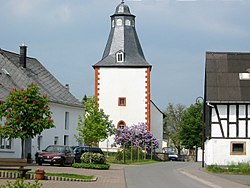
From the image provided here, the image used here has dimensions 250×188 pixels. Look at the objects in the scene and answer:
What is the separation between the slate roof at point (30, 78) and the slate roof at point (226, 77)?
15.9 metres

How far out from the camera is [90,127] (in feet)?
195

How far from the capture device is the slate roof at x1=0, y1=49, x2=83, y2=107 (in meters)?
51.7

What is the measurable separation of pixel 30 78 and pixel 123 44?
25.5 metres

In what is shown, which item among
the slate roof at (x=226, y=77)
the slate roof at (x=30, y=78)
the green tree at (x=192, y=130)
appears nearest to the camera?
the slate roof at (x=226, y=77)

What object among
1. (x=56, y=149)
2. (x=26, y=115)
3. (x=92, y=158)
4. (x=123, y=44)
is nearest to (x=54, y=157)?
(x=56, y=149)

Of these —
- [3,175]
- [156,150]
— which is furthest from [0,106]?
[156,150]

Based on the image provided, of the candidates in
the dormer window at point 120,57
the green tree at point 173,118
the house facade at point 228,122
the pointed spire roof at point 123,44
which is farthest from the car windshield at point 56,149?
the green tree at point 173,118

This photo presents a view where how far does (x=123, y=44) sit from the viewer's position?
78250 millimetres

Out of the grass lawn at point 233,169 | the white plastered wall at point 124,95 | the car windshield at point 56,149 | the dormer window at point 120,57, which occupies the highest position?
the dormer window at point 120,57

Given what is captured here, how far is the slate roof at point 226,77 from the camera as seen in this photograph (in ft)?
143

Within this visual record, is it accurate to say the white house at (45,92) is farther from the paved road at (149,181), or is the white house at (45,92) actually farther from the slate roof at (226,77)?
the paved road at (149,181)

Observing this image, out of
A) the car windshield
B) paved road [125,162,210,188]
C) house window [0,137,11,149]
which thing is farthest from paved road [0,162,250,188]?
house window [0,137,11,149]

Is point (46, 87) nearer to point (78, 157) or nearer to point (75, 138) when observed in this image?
point (75, 138)

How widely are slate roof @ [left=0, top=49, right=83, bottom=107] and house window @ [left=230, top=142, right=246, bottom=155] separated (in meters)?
18.5
